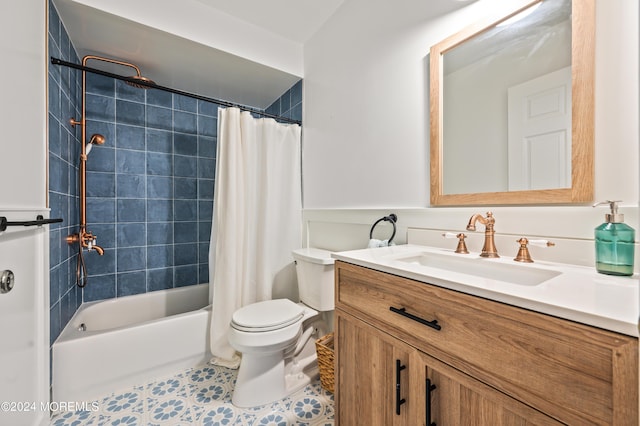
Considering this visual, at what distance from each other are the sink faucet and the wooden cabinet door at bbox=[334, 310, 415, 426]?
0.47 meters

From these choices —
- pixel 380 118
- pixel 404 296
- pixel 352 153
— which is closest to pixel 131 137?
pixel 352 153

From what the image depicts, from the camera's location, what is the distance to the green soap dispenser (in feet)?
2.21

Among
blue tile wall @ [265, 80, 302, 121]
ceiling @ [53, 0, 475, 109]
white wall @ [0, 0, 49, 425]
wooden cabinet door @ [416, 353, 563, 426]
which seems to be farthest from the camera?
blue tile wall @ [265, 80, 302, 121]

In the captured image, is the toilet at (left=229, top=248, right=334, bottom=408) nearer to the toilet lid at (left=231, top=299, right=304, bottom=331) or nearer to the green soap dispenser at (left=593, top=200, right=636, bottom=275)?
the toilet lid at (left=231, top=299, right=304, bottom=331)

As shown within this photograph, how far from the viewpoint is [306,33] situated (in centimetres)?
203

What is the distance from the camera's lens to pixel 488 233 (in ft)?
3.16

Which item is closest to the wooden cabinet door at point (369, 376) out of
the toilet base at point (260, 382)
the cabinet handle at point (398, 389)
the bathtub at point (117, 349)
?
the cabinet handle at point (398, 389)

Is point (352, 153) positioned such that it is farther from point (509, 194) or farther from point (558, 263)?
point (558, 263)

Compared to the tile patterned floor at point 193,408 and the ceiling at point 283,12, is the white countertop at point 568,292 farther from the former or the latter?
the ceiling at point 283,12

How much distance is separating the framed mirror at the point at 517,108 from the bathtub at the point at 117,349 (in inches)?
68.3

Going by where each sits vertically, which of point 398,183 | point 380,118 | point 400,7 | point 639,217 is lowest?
Result: point 639,217

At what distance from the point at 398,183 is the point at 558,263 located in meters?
0.73

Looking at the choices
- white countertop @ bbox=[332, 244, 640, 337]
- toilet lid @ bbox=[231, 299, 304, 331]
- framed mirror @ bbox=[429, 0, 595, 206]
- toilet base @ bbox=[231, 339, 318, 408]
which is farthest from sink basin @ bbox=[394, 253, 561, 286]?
toilet base @ bbox=[231, 339, 318, 408]

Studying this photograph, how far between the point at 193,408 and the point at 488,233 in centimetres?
163
